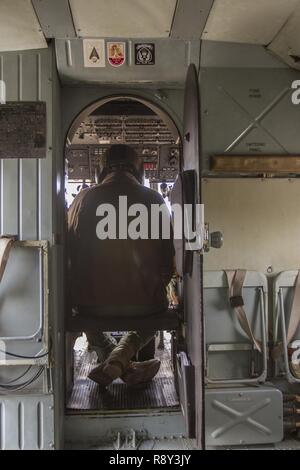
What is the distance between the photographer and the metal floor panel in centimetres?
299

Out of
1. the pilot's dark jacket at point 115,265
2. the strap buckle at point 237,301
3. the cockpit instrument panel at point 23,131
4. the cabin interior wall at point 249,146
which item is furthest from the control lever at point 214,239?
the cockpit instrument panel at point 23,131

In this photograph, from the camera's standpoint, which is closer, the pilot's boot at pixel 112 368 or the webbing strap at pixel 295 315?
the webbing strap at pixel 295 315

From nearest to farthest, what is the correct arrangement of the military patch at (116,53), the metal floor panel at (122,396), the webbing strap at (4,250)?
the webbing strap at (4,250), the military patch at (116,53), the metal floor panel at (122,396)

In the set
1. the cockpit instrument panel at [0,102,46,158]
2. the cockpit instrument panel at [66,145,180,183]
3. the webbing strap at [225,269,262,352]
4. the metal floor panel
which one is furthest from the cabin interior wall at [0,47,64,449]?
the cockpit instrument panel at [66,145,180,183]

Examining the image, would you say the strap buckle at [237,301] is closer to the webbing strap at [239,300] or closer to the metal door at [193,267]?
the webbing strap at [239,300]

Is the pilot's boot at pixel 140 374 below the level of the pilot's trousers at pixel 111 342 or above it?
below

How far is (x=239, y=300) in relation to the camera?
2.85 metres

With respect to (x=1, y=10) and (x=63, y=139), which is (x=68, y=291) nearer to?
(x=63, y=139)

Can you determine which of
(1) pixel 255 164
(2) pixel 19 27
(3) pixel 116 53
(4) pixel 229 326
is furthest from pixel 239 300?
(2) pixel 19 27

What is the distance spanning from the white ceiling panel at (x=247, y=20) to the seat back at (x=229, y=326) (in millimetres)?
1564

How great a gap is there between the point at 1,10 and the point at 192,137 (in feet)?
4.15

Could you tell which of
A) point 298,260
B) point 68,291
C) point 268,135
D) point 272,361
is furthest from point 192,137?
point 272,361

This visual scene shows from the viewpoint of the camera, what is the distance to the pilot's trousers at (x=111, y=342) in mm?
3441

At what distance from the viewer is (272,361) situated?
292 centimetres
